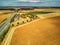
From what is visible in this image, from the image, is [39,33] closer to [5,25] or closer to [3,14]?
[5,25]

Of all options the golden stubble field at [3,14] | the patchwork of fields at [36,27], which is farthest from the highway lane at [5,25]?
the golden stubble field at [3,14]

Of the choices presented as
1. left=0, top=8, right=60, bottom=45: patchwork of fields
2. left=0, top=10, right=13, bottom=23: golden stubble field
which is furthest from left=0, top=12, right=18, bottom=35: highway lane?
left=0, top=10, right=13, bottom=23: golden stubble field

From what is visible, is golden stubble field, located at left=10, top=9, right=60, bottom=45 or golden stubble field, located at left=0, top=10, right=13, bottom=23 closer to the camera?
golden stubble field, located at left=10, top=9, right=60, bottom=45

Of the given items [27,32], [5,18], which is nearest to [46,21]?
[27,32]

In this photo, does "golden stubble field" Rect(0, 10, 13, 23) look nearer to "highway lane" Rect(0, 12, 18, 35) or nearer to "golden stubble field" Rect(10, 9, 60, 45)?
"highway lane" Rect(0, 12, 18, 35)

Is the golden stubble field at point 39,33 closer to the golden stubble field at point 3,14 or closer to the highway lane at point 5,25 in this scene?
the highway lane at point 5,25

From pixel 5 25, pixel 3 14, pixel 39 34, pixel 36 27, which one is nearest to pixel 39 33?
pixel 39 34

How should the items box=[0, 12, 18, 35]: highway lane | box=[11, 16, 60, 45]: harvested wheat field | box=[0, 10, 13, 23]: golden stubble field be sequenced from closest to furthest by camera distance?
1. box=[11, 16, 60, 45]: harvested wheat field
2. box=[0, 12, 18, 35]: highway lane
3. box=[0, 10, 13, 23]: golden stubble field

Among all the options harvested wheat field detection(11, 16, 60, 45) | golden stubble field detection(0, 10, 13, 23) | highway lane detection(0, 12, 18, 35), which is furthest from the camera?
golden stubble field detection(0, 10, 13, 23)
